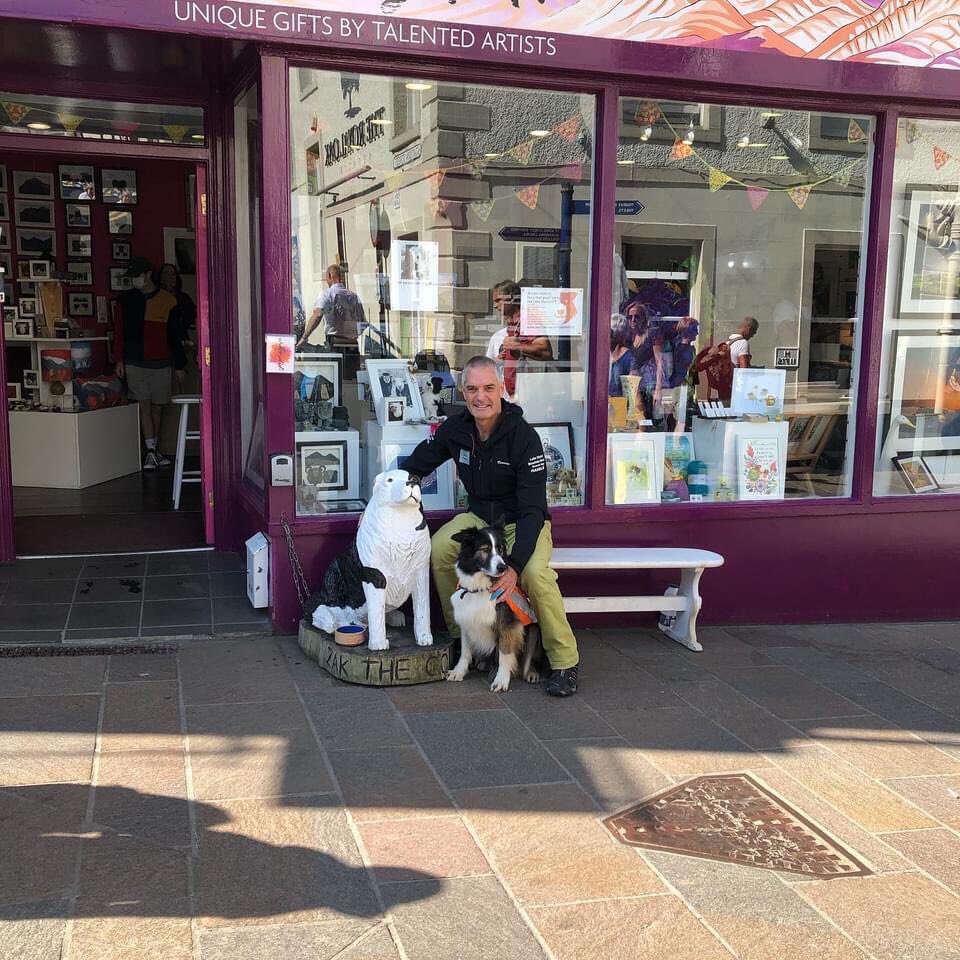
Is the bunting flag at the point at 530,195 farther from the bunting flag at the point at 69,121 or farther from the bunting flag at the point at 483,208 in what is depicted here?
the bunting flag at the point at 69,121

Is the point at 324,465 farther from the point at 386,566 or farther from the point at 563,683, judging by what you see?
the point at 563,683

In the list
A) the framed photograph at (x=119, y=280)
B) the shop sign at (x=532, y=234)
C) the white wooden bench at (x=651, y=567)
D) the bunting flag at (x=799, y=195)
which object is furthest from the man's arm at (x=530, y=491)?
the framed photograph at (x=119, y=280)

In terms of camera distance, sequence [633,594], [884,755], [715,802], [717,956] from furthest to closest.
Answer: [633,594]
[884,755]
[715,802]
[717,956]

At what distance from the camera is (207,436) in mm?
6879

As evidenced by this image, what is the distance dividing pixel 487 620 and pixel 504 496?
2.50 ft

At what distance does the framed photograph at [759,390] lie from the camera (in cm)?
661

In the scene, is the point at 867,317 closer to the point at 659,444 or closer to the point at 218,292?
the point at 659,444

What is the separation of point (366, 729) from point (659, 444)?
2.82 metres

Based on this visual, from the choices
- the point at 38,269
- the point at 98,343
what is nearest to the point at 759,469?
the point at 98,343

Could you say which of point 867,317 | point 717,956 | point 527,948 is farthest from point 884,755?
point 867,317

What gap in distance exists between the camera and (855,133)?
20.5ft

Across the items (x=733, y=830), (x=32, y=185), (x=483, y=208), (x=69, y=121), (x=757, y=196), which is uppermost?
(x=32, y=185)

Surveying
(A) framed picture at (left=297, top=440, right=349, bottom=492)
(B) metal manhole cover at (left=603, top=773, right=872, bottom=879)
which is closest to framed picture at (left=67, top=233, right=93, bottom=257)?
(A) framed picture at (left=297, top=440, right=349, bottom=492)

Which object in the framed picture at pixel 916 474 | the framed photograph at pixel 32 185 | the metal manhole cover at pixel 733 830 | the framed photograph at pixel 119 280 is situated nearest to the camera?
the metal manhole cover at pixel 733 830
